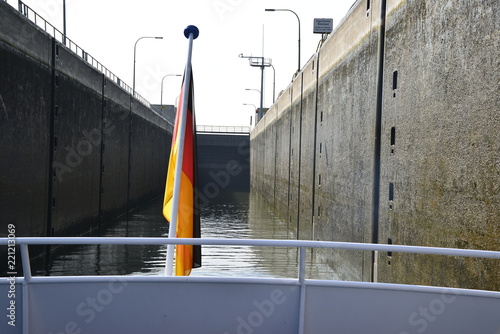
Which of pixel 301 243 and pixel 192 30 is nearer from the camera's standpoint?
pixel 301 243

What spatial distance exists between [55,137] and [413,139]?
11770 mm

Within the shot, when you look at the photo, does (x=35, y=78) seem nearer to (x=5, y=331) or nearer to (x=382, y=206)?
(x=382, y=206)

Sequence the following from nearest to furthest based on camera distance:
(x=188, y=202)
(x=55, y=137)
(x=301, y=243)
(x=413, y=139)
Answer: (x=301, y=243) < (x=188, y=202) < (x=413, y=139) < (x=55, y=137)

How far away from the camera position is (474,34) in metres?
6.48

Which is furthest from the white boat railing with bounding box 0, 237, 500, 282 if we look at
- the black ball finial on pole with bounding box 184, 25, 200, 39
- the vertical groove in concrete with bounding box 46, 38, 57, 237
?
the vertical groove in concrete with bounding box 46, 38, 57, 237

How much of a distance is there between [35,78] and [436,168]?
36.9 ft

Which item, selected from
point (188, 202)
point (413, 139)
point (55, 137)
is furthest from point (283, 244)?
point (55, 137)

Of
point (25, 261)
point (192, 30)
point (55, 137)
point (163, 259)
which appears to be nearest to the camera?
point (25, 261)

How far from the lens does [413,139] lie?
8445 millimetres

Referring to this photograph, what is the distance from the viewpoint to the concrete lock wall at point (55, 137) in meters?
13.0

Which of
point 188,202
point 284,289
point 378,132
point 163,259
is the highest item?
point 378,132

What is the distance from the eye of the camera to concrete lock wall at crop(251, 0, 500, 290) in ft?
20.2

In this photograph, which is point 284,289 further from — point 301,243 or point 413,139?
point 413,139

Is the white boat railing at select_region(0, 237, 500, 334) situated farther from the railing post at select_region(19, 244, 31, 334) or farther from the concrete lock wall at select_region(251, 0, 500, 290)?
the concrete lock wall at select_region(251, 0, 500, 290)
